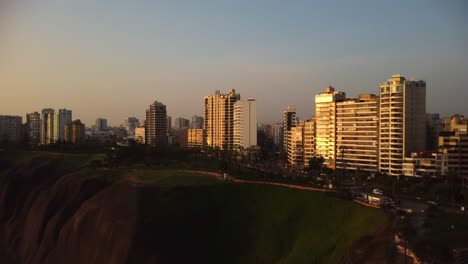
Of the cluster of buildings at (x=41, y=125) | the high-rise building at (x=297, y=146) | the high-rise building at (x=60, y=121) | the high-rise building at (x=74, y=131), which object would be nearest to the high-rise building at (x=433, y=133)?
the high-rise building at (x=297, y=146)

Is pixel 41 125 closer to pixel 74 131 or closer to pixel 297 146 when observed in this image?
pixel 74 131

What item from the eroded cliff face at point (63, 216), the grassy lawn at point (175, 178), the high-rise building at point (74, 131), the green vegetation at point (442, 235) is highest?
the high-rise building at point (74, 131)

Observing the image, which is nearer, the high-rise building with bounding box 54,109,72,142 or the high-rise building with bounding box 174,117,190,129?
the high-rise building with bounding box 54,109,72,142

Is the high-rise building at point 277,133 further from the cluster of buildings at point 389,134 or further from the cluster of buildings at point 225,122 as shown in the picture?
the cluster of buildings at point 389,134

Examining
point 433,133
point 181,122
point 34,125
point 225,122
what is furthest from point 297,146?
point 181,122

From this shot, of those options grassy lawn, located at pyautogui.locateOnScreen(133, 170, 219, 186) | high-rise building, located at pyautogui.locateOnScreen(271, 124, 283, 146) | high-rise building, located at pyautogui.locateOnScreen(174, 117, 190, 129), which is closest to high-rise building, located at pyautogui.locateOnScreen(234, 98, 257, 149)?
high-rise building, located at pyautogui.locateOnScreen(271, 124, 283, 146)

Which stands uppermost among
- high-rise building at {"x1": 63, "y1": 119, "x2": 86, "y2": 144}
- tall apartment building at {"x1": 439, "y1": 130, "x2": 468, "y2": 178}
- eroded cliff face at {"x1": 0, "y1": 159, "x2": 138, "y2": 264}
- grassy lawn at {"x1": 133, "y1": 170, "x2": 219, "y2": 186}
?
high-rise building at {"x1": 63, "y1": 119, "x2": 86, "y2": 144}

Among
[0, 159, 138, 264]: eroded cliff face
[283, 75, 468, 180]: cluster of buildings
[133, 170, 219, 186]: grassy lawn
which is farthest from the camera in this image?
[283, 75, 468, 180]: cluster of buildings

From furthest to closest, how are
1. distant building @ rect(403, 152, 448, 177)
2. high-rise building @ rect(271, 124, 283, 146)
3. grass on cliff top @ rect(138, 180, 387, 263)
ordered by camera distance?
high-rise building @ rect(271, 124, 283, 146) < distant building @ rect(403, 152, 448, 177) < grass on cliff top @ rect(138, 180, 387, 263)

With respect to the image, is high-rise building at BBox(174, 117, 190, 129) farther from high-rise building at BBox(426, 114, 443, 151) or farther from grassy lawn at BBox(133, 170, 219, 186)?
grassy lawn at BBox(133, 170, 219, 186)
